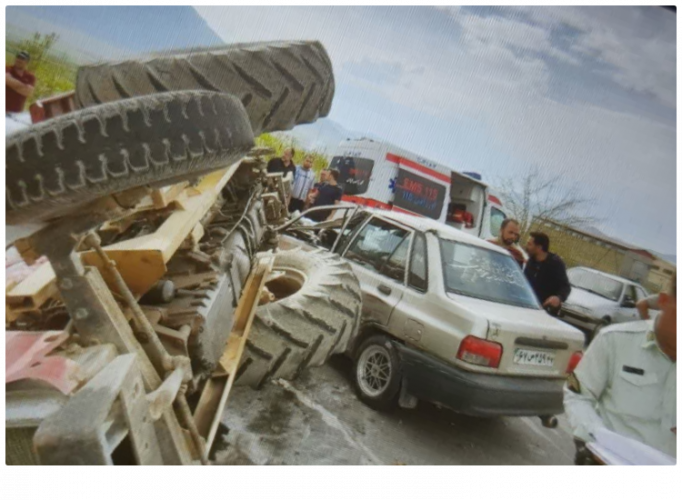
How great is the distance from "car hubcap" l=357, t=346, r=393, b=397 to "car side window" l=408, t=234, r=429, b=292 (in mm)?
308

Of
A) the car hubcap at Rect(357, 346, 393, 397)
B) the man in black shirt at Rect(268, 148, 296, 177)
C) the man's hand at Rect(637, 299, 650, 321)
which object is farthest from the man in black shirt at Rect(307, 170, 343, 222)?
the man's hand at Rect(637, 299, 650, 321)

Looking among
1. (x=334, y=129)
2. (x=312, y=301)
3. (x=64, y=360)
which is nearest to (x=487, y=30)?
(x=334, y=129)

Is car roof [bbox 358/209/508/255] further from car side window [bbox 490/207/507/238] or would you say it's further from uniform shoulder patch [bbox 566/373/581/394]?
uniform shoulder patch [bbox 566/373/581/394]

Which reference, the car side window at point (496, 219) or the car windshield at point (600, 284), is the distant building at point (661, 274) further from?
the car side window at point (496, 219)

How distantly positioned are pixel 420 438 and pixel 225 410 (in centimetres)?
75

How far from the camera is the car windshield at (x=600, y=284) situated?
2.09 m

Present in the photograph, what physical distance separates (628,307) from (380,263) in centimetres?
99

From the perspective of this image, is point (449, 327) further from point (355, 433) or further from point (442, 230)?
point (355, 433)

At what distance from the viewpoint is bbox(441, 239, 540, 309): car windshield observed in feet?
7.05

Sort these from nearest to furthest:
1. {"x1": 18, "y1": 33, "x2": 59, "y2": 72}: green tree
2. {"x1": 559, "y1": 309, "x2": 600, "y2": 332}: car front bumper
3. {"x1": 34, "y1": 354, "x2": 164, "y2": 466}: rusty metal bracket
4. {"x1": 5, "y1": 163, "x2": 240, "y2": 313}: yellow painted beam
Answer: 1. {"x1": 34, "y1": 354, "x2": 164, "y2": 466}: rusty metal bracket
2. {"x1": 5, "y1": 163, "x2": 240, "y2": 313}: yellow painted beam
3. {"x1": 18, "y1": 33, "x2": 59, "y2": 72}: green tree
4. {"x1": 559, "y1": 309, "x2": 600, "y2": 332}: car front bumper

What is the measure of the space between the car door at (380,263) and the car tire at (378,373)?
0.10m

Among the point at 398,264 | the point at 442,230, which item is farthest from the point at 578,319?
the point at 398,264

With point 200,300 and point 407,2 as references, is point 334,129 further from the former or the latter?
point 200,300

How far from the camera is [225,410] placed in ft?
6.08
